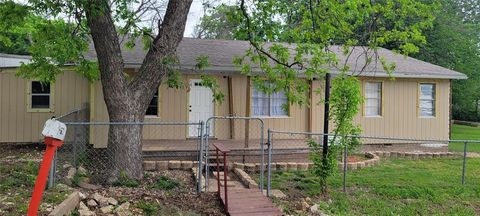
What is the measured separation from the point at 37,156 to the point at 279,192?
18.9 feet

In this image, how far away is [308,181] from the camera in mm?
8562

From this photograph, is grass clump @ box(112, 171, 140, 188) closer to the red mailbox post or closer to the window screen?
the red mailbox post

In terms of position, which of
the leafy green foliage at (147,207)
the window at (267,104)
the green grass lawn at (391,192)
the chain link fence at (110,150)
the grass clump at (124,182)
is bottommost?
the green grass lawn at (391,192)

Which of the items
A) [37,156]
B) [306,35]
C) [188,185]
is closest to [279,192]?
[188,185]

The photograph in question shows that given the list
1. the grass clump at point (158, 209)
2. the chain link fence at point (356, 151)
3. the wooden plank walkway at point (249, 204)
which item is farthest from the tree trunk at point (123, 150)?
the chain link fence at point (356, 151)

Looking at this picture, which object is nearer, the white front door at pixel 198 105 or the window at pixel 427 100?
the white front door at pixel 198 105

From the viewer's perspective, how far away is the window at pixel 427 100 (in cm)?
1463

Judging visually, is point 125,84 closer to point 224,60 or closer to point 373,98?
point 224,60

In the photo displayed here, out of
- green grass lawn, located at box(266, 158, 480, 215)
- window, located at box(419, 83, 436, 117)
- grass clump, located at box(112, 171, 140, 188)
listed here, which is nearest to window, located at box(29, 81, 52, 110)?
grass clump, located at box(112, 171, 140, 188)

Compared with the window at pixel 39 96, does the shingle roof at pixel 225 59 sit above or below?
above

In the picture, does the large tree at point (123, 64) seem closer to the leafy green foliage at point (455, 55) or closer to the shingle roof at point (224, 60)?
the shingle roof at point (224, 60)

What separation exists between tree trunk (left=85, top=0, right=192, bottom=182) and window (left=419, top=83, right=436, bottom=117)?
9.63 m

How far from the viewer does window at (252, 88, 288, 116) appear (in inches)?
518

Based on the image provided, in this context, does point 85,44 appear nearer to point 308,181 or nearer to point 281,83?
point 281,83
